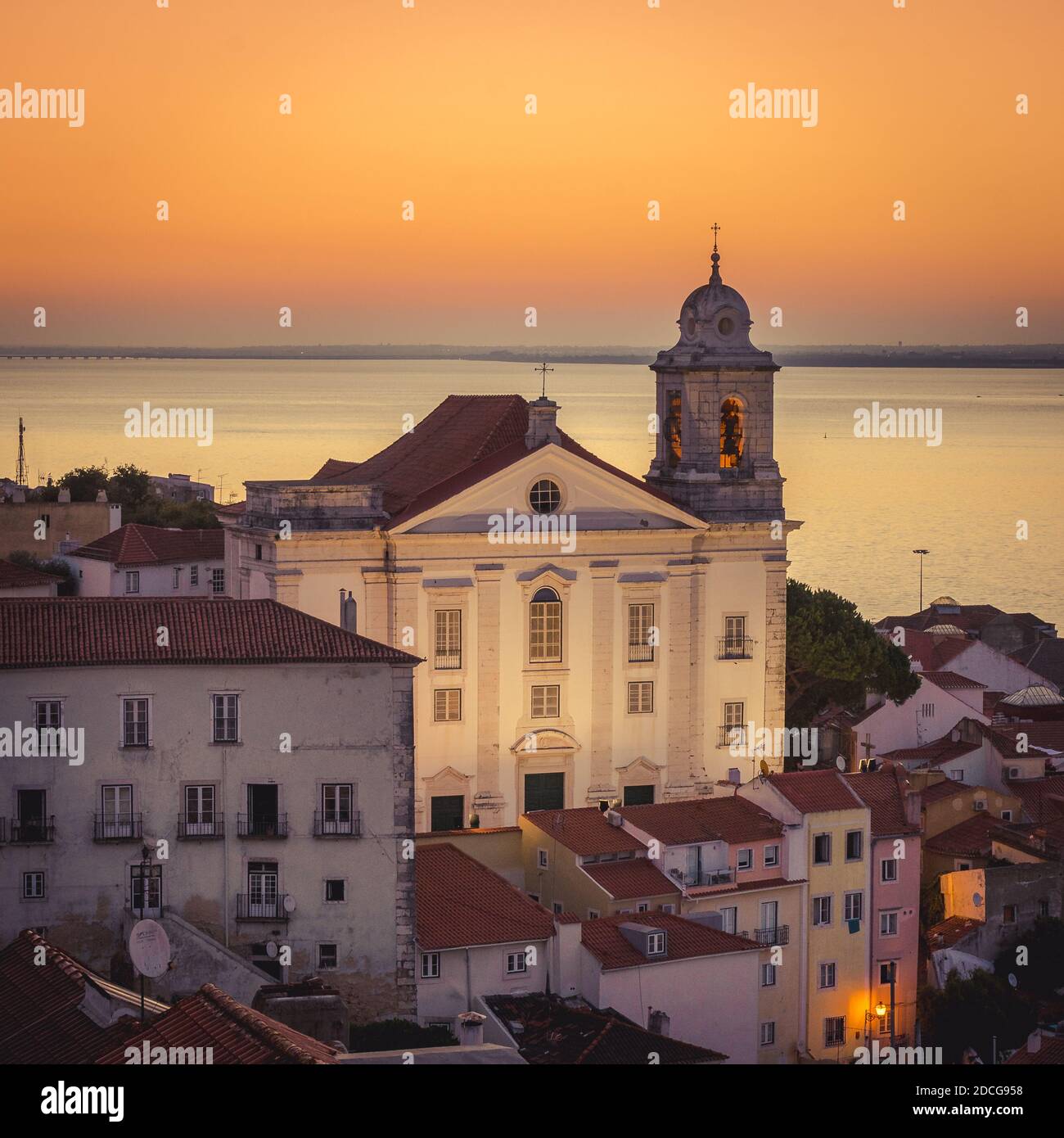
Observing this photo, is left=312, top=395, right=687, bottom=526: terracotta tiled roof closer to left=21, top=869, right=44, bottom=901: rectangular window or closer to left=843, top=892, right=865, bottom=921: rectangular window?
left=843, top=892, right=865, bottom=921: rectangular window

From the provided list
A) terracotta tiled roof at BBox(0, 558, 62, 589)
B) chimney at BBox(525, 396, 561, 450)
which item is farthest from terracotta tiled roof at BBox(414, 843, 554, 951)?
terracotta tiled roof at BBox(0, 558, 62, 589)

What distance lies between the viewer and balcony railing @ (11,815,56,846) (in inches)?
997

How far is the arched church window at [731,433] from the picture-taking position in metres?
41.1

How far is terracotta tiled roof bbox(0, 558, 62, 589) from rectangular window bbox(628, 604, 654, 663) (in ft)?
54.6

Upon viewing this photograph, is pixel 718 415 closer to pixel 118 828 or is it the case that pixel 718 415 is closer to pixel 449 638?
pixel 449 638

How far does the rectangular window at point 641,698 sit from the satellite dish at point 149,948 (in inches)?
681

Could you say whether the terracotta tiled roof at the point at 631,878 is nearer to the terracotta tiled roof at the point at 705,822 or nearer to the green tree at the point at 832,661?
the terracotta tiled roof at the point at 705,822

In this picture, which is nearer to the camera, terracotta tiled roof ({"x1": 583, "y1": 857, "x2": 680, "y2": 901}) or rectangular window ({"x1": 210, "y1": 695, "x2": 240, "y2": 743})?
rectangular window ({"x1": 210, "y1": 695, "x2": 240, "y2": 743})

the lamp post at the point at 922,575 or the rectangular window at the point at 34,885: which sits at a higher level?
the lamp post at the point at 922,575

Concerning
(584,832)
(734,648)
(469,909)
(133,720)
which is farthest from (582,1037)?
(734,648)

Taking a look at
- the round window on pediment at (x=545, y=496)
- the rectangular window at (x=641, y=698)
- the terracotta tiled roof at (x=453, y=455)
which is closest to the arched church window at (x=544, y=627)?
the round window on pediment at (x=545, y=496)

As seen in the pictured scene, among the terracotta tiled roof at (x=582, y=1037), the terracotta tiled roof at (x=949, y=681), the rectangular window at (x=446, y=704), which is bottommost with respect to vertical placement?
the terracotta tiled roof at (x=582, y=1037)
